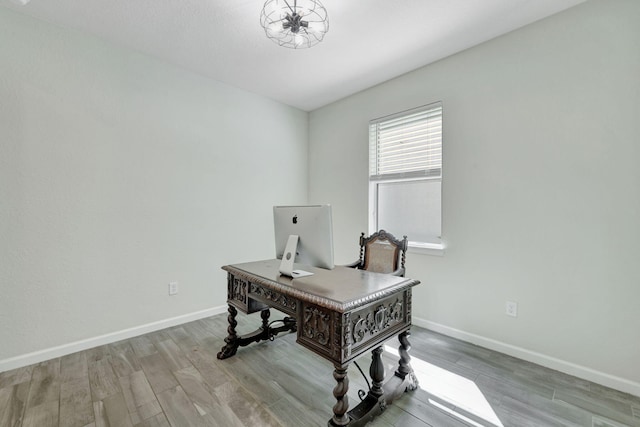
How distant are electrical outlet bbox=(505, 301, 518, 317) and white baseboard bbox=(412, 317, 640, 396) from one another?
256 mm

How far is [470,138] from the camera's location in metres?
2.48

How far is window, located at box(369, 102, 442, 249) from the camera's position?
2.77 metres

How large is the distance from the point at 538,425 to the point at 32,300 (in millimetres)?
3516

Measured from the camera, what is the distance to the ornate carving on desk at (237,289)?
201cm

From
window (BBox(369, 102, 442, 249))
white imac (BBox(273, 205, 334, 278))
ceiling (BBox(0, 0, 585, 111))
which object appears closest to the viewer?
white imac (BBox(273, 205, 334, 278))

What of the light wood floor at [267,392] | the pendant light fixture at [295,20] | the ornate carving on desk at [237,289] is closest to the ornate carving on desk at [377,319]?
the light wood floor at [267,392]

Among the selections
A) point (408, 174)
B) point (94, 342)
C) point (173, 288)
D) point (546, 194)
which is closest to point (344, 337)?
point (546, 194)

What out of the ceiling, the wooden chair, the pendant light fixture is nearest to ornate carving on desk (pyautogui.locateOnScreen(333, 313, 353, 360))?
the wooden chair

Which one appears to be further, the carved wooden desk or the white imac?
the white imac

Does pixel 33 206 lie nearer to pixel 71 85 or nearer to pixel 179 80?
pixel 71 85

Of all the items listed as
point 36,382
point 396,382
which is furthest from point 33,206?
point 396,382

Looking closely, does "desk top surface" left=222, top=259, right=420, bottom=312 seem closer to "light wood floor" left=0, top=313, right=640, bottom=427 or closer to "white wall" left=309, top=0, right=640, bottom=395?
"light wood floor" left=0, top=313, right=640, bottom=427

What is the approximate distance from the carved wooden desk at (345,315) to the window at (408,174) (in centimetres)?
129

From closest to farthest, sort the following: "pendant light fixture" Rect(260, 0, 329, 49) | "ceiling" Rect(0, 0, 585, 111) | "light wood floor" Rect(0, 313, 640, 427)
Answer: "light wood floor" Rect(0, 313, 640, 427)
"pendant light fixture" Rect(260, 0, 329, 49)
"ceiling" Rect(0, 0, 585, 111)
